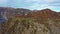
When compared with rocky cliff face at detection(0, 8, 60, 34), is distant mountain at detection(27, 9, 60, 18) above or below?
above

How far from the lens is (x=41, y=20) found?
14.3 ft

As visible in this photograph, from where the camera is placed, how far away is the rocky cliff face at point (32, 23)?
14.2ft

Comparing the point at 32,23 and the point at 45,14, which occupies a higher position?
the point at 45,14

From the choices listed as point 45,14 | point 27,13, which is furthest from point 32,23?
point 45,14

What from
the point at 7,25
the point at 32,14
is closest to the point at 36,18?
the point at 32,14

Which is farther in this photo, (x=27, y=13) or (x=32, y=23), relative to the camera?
(x=27, y=13)

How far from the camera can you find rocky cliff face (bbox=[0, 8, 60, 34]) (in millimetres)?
4320

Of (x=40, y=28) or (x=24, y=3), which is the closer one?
(x=40, y=28)

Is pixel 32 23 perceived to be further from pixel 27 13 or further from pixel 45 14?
pixel 45 14

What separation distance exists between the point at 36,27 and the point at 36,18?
30cm

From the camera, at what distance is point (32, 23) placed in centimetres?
435

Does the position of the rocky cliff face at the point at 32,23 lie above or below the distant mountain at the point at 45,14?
below

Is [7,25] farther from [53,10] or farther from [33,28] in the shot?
[53,10]

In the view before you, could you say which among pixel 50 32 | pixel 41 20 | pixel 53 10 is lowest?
pixel 50 32
